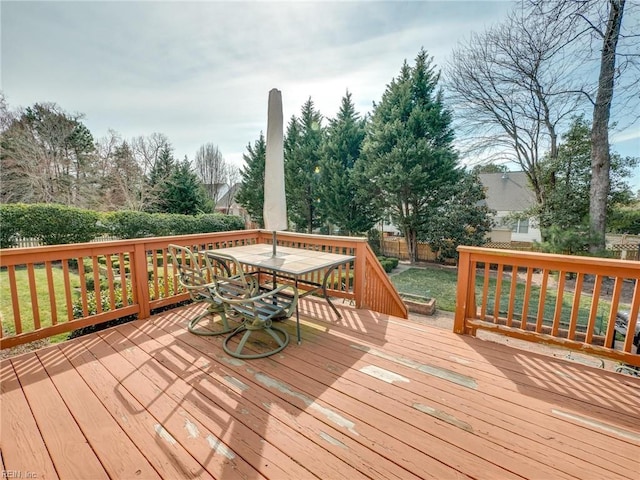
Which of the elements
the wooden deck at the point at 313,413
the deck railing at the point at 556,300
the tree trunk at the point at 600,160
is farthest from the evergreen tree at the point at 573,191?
the wooden deck at the point at 313,413

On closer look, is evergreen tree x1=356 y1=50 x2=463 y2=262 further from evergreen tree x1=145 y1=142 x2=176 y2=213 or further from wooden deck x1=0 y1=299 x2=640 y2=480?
evergreen tree x1=145 y1=142 x2=176 y2=213

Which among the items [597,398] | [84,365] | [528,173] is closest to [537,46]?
[528,173]

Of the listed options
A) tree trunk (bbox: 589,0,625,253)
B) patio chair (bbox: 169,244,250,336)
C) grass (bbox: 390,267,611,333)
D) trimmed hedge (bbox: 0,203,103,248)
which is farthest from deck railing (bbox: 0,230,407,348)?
Answer: tree trunk (bbox: 589,0,625,253)

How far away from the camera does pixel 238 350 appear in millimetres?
2395

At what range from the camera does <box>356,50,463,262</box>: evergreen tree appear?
11273 millimetres

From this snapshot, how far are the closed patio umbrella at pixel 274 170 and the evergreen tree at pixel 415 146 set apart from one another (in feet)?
30.1

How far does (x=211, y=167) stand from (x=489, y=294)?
22845 millimetres

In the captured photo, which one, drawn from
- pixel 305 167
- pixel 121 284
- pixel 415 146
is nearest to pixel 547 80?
pixel 415 146

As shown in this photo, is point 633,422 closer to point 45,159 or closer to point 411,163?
point 411,163

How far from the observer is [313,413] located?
1762 millimetres

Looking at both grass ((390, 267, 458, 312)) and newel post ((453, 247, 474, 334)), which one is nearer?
newel post ((453, 247, 474, 334))

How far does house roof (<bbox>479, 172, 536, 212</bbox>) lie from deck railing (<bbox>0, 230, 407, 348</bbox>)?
17.6 m

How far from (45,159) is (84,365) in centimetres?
1557

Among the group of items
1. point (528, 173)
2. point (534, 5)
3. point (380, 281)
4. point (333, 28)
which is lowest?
point (380, 281)
